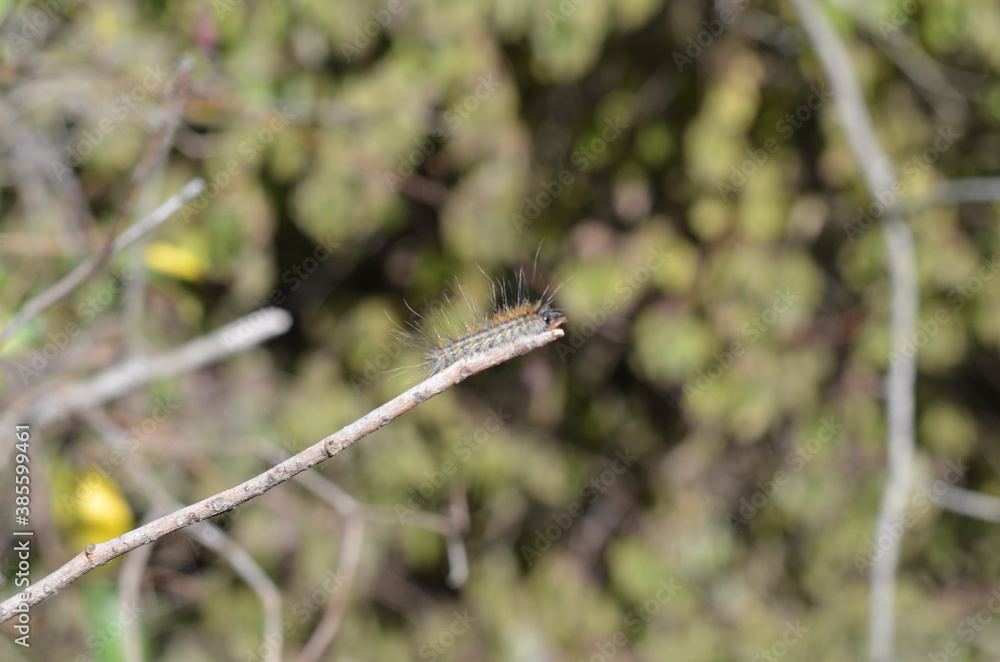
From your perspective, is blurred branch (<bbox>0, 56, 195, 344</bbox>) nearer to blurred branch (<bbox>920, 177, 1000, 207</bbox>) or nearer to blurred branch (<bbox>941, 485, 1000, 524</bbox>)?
blurred branch (<bbox>920, 177, 1000, 207</bbox>)

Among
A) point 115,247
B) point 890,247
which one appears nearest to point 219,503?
point 115,247

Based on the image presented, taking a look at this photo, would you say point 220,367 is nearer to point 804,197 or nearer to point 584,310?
point 584,310

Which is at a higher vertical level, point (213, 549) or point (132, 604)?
point (132, 604)

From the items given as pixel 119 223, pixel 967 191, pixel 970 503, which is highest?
pixel 119 223

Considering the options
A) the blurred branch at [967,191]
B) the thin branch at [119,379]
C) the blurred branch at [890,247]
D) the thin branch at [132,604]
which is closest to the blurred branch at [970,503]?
the blurred branch at [890,247]

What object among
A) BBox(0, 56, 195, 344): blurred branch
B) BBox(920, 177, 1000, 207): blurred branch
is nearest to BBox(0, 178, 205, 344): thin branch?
BBox(0, 56, 195, 344): blurred branch

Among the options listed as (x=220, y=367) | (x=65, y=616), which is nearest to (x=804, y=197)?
(x=220, y=367)

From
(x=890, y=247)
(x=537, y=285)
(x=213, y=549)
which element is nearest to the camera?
(x=213, y=549)

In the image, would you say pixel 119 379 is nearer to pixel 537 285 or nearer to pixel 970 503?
pixel 537 285
